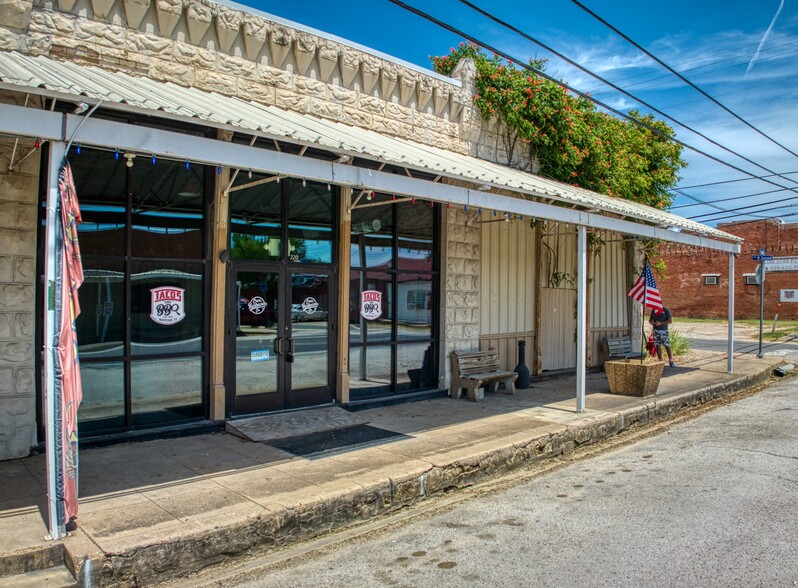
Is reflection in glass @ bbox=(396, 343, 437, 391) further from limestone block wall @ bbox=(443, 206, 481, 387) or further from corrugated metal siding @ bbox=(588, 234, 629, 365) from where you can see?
corrugated metal siding @ bbox=(588, 234, 629, 365)

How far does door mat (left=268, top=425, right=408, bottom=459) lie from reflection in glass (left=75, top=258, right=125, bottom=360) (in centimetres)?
218

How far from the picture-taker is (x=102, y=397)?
23.2 ft

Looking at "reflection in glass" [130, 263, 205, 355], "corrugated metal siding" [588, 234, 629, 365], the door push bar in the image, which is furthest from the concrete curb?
"corrugated metal siding" [588, 234, 629, 365]

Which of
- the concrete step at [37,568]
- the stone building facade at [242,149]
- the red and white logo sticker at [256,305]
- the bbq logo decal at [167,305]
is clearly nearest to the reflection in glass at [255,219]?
the stone building facade at [242,149]

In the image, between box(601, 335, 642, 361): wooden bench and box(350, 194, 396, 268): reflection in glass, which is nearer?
box(350, 194, 396, 268): reflection in glass

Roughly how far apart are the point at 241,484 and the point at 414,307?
5179 millimetres

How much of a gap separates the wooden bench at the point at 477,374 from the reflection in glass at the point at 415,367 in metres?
0.42

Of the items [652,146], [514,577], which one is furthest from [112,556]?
[652,146]

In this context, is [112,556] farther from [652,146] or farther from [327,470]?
[652,146]

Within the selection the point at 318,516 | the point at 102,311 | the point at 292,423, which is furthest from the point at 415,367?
the point at 318,516

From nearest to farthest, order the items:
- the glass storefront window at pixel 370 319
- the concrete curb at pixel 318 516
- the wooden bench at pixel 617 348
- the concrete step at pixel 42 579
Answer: the concrete step at pixel 42 579
the concrete curb at pixel 318 516
the glass storefront window at pixel 370 319
the wooden bench at pixel 617 348

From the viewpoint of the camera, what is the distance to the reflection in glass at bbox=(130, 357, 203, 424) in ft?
24.1

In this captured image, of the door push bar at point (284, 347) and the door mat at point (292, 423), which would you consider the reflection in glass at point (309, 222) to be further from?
the door mat at point (292, 423)

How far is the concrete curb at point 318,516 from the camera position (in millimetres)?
4309
